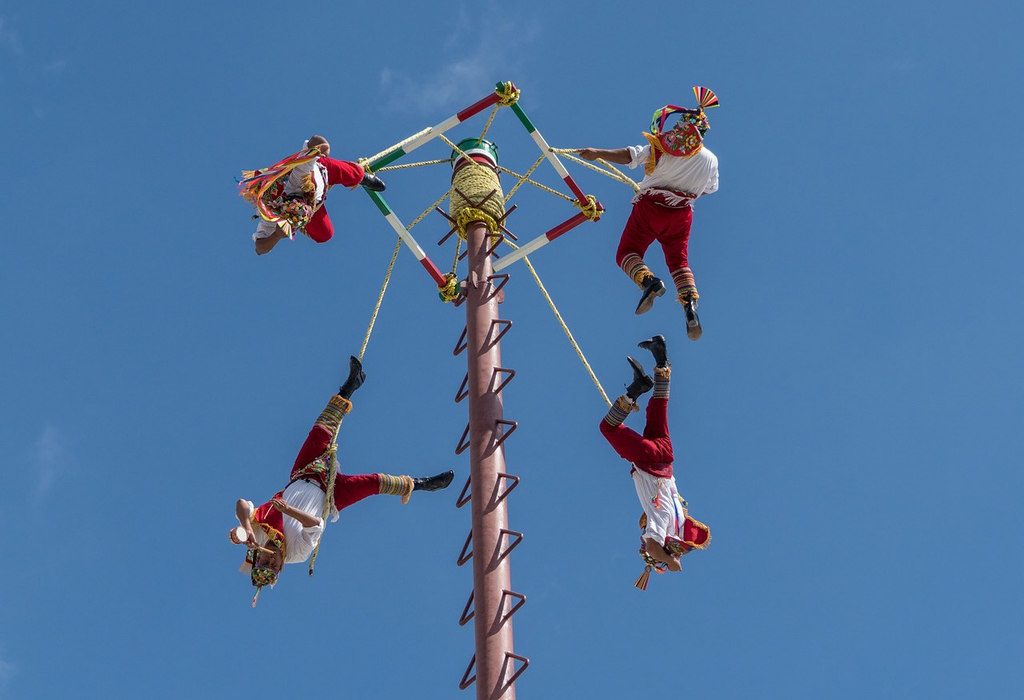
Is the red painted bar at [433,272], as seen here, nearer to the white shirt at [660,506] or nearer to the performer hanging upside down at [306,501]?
the performer hanging upside down at [306,501]

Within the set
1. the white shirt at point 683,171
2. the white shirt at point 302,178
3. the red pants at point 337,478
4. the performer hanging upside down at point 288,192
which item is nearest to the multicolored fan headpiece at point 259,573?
the red pants at point 337,478

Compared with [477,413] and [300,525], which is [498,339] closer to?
[477,413]

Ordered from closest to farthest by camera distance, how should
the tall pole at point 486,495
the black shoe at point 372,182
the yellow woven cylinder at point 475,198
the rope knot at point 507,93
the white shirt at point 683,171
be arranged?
the tall pole at point 486,495
the black shoe at point 372,182
the white shirt at point 683,171
the yellow woven cylinder at point 475,198
the rope knot at point 507,93

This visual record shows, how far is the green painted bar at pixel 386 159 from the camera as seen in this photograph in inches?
448

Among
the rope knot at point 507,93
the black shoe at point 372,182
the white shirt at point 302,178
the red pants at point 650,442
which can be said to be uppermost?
the rope knot at point 507,93

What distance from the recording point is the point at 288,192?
31.6 ft

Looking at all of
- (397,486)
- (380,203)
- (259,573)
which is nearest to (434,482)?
(397,486)

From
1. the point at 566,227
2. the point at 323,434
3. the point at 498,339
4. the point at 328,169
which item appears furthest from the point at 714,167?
the point at 323,434

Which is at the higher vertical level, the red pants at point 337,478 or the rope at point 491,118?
the rope at point 491,118

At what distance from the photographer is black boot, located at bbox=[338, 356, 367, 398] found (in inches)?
400

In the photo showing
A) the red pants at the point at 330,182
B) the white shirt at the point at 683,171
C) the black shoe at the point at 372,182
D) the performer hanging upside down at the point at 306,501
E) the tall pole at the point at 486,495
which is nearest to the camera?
the tall pole at the point at 486,495

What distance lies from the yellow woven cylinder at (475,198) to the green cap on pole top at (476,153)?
13 cm

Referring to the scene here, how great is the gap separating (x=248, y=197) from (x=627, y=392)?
3.25m

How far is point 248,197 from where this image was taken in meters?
9.55
